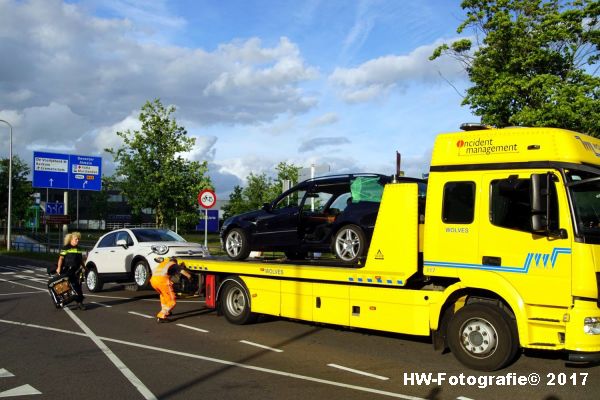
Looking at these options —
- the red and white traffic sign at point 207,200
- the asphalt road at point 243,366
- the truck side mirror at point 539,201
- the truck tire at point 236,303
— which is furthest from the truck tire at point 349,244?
the red and white traffic sign at point 207,200

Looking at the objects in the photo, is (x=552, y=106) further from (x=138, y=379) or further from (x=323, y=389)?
(x=138, y=379)

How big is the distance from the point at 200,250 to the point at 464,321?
8575mm

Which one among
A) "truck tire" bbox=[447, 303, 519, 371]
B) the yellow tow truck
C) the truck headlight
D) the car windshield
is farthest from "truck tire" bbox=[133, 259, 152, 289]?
the truck headlight

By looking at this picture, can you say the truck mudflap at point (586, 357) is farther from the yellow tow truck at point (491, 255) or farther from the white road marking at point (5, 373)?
the white road marking at point (5, 373)

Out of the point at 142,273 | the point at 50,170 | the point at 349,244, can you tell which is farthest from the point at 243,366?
the point at 50,170

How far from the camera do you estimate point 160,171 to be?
2477 cm

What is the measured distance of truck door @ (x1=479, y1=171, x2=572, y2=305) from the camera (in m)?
6.43

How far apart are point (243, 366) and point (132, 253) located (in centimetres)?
804

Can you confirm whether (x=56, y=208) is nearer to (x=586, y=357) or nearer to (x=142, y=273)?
(x=142, y=273)

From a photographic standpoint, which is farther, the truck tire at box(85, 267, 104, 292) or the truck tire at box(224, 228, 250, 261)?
the truck tire at box(85, 267, 104, 292)

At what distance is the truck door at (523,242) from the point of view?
643 centimetres

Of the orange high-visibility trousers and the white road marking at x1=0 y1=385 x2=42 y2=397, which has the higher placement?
the orange high-visibility trousers

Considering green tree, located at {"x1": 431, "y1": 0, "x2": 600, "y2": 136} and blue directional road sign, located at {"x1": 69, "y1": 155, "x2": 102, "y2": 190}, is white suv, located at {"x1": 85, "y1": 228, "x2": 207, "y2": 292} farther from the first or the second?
blue directional road sign, located at {"x1": 69, "y1": 155, "x2": 102, "y2": 190}

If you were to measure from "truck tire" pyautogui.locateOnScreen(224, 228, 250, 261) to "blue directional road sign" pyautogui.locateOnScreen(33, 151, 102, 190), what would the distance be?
27.9 meters
